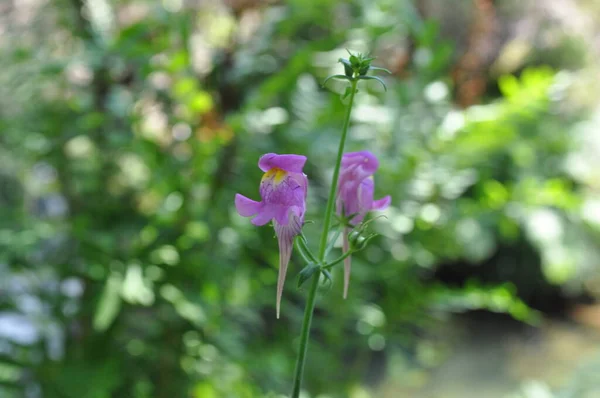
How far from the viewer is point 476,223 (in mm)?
1214

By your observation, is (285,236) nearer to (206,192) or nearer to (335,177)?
(335,177)

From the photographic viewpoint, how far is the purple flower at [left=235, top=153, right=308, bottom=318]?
28 centimetres

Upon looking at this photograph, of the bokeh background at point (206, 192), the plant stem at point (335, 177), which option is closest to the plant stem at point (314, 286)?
the plant stem at point (335, 177)

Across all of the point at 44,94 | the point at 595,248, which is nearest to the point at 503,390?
the point at 595,248

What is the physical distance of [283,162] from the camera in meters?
0.28

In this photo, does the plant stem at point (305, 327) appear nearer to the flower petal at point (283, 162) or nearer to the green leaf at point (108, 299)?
the flower petal at point (283, 162)

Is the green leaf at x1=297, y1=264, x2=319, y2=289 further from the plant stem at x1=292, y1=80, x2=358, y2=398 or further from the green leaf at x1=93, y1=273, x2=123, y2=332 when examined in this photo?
the green leaf at x1=93, y1=273, x2=123, y2=332

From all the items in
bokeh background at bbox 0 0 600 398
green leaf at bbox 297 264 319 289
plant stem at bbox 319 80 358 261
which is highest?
bokeh background at bbox 0 0 600 398

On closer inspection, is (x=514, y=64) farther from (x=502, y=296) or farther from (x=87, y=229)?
(x=87, y=229)

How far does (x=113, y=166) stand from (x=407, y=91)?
552 millimetres

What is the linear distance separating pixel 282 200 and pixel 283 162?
0.7 inches

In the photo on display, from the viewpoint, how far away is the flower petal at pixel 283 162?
0.92 ft

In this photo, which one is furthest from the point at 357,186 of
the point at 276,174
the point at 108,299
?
the point at 108,299

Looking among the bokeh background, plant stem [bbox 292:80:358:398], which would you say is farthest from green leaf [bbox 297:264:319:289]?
the bokeh background
